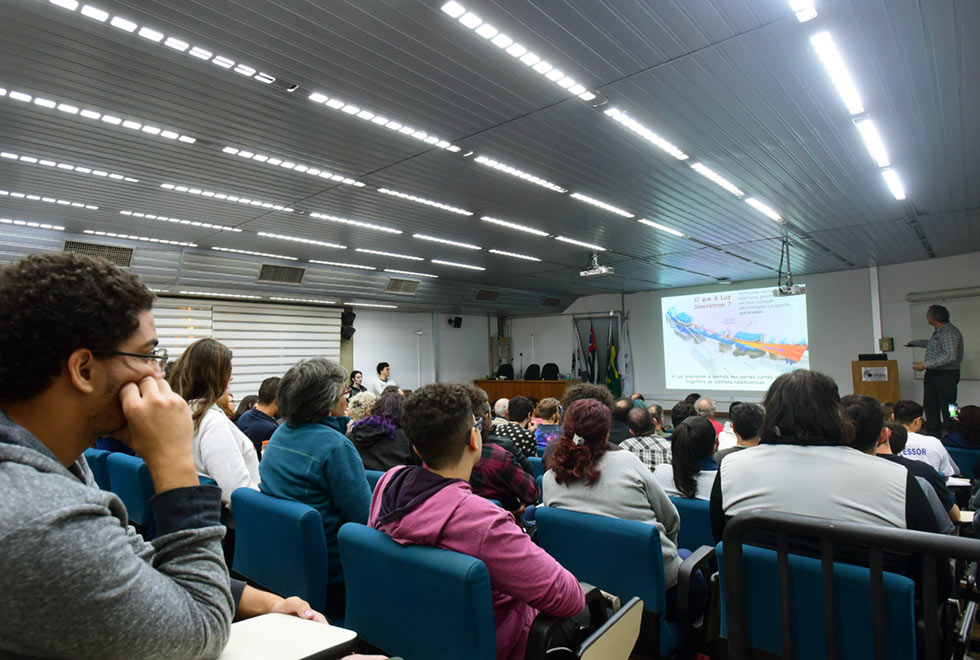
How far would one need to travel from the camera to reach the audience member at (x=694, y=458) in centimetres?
276

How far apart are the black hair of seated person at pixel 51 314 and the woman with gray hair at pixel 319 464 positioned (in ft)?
4.89

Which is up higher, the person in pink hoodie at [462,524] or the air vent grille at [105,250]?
the air vent grille at [105,250]

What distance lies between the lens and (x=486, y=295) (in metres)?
12.9

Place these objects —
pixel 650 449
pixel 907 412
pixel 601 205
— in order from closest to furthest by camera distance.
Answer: pixel 650 449 → pixel 907 412 → pixel 601 205

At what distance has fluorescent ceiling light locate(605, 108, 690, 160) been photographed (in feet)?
13.1

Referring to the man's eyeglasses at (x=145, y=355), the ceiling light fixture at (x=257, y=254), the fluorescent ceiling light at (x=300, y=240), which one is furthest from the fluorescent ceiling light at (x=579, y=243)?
the man's eyeglasses at (x=145, y=355)

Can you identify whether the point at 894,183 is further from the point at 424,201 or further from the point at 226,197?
the point at 226,197

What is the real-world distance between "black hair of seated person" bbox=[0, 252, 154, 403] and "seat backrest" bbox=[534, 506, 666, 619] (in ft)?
5.96

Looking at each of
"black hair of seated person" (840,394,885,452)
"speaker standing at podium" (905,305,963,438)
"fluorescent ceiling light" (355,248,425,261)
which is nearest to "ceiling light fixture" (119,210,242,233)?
"fluorescent ceiling light" (355,248,425,261)

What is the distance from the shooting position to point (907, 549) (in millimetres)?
1279

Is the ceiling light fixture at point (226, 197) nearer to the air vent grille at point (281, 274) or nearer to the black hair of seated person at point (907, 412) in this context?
the air vent grille at point (281, 274)

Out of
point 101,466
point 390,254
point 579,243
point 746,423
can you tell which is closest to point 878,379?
point 579,243

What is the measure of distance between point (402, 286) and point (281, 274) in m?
2.69

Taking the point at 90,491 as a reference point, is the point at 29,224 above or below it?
above
